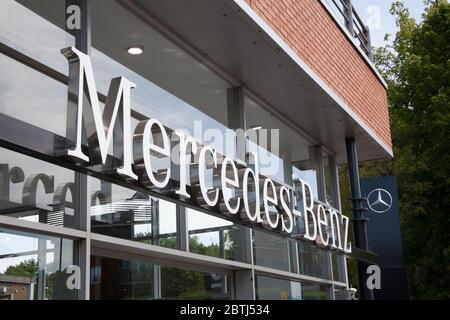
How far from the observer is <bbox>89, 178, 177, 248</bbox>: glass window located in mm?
5004

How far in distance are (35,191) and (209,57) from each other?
3.21m

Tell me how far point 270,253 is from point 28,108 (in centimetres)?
425

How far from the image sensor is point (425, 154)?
16516mm

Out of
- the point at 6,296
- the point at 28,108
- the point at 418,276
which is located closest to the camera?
the point at 6,296

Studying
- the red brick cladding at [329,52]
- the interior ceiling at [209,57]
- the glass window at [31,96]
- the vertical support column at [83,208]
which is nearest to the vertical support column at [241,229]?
the interior ceiling at [209,57]

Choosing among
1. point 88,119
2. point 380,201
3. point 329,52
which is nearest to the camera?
point 88,119

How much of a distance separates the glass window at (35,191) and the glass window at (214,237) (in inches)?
73.4

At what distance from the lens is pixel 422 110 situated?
56.2 feet

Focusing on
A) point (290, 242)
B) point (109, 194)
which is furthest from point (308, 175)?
point (109, 194)

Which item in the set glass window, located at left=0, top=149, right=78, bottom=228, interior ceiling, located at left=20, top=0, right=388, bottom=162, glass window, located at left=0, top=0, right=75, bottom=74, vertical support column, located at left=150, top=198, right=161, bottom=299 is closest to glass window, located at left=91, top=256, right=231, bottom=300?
vertical support column, located at left=150, top=198, right=161, bottom=299

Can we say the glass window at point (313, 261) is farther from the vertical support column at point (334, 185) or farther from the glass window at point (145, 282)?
the glass window at point (145, 282)

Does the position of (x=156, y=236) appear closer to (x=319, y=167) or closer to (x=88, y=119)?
(x=88, y=119)

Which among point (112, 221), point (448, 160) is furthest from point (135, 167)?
point (448, 160)
